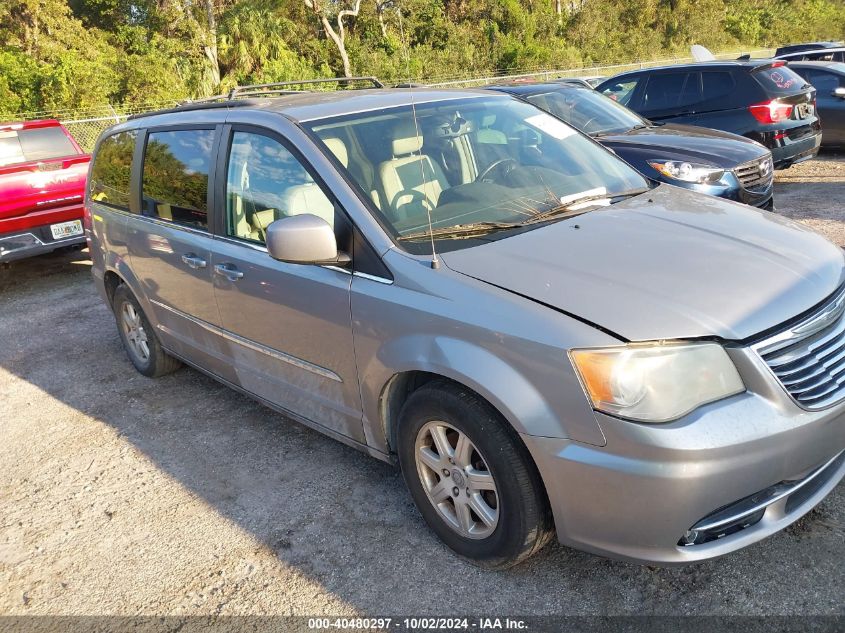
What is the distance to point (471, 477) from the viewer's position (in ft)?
8.79

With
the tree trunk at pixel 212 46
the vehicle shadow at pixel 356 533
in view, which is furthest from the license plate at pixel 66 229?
the tree trunk at pixel 212 46

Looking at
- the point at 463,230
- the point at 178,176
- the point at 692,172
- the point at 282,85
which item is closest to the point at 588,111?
the point at 692,172

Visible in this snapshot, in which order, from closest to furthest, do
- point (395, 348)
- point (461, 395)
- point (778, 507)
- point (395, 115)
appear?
point (778, 507) → point (461, 395) → point (395, 348) → point (395, 115)

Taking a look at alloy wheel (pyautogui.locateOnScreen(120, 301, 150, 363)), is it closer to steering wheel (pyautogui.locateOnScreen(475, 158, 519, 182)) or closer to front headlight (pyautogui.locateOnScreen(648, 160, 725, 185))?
steering wheel (pyautogui.locateOnScreen(475, 158, 519, 182))

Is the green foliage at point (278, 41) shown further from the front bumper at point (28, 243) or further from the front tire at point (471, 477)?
the front tire at point (471, 477)

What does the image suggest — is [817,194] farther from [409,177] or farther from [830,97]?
[409,177]

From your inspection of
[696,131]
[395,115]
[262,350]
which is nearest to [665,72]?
[696,131]

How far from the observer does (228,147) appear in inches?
147

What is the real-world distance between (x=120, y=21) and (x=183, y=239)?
105 ft

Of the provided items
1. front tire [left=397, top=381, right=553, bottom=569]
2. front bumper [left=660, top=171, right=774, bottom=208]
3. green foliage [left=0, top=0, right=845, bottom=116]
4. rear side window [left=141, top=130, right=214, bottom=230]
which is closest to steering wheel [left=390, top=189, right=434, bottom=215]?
front tire [left=397, top=381, right=553, bottom=569]

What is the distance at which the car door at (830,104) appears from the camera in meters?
10.8

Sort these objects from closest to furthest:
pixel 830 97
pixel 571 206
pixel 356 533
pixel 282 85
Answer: pixel 356 533, pixel 571 206, pixel 282 85, pixel 830 97

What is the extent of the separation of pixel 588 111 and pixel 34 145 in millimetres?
6160

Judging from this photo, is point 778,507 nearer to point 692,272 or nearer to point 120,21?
point 692,272
